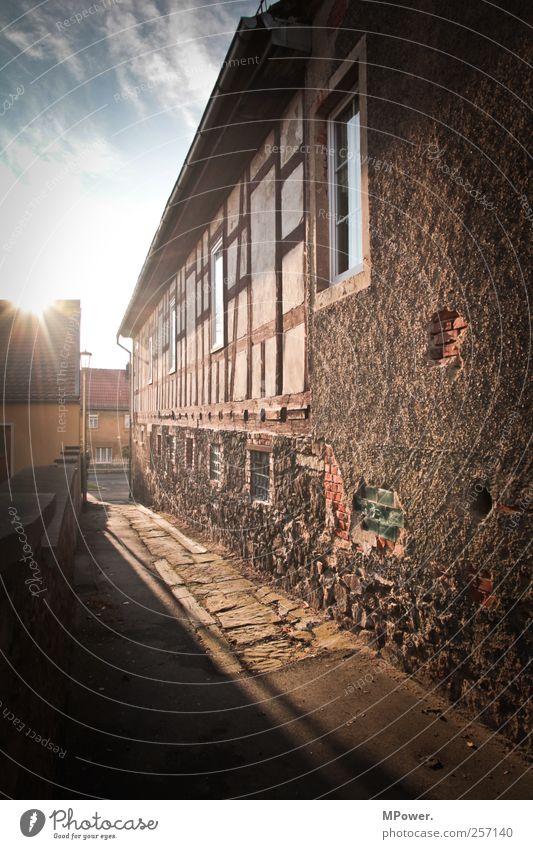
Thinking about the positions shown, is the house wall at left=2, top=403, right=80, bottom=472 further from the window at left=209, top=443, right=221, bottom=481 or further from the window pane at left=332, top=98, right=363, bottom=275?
the window pane at left=332, top=98, right=363, bottom=275

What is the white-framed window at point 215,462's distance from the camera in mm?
8547

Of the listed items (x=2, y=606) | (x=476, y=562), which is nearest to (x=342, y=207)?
(x=476, y=562)

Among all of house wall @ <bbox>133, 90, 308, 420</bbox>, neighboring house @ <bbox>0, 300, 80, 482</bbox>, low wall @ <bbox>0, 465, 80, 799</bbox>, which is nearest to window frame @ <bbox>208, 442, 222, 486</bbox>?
house wall @ <bbox>133, 90, 308, 420</bbox>

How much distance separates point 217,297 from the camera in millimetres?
8852

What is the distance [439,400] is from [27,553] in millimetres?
2552

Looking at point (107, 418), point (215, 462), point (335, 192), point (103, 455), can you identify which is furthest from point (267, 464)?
point (107, 418)

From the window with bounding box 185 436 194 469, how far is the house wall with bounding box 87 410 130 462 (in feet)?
83.5

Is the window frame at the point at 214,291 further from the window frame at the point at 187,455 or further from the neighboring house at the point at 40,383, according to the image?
the neighboring house at the point at 40,383

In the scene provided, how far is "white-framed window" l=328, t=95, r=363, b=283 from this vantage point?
460cm

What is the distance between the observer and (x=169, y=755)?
2.90m

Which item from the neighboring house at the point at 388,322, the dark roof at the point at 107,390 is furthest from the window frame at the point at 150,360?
the dark roof at the point at 107,390

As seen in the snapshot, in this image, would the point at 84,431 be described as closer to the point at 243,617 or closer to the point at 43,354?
the point at 43,354

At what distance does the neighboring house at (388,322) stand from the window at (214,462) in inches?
51.7

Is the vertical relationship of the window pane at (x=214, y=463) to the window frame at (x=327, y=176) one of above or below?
below
